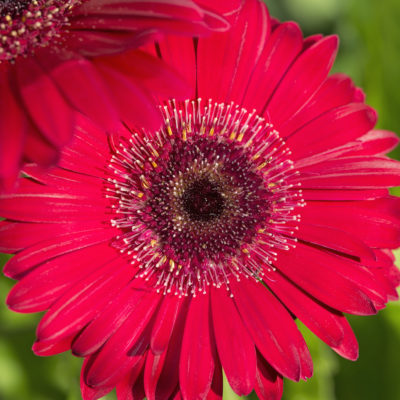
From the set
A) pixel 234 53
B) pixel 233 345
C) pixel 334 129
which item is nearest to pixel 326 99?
pixel 334 129

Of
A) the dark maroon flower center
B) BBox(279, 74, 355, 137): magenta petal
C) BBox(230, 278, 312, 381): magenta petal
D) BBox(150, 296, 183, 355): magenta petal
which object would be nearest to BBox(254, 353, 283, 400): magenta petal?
BBox(230, 278, 312, 381): magenta petal

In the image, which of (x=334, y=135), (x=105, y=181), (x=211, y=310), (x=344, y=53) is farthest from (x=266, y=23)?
(x=344, y=53)

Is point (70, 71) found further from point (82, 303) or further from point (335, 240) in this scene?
point (335, 240)

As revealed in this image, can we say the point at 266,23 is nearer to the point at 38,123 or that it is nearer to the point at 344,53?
the point at 38,123

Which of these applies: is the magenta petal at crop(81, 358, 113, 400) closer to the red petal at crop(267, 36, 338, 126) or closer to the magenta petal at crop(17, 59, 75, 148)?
the magenta petal at crop(17, 59, 75, 148)

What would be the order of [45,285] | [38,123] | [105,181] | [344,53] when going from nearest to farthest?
1. [38,123]
2. [45,285]
3. [105,181]
4. [344,53]

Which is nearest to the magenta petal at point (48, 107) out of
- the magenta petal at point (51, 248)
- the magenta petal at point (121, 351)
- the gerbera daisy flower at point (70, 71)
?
the gerbera daisy flower at point (70, 71)
